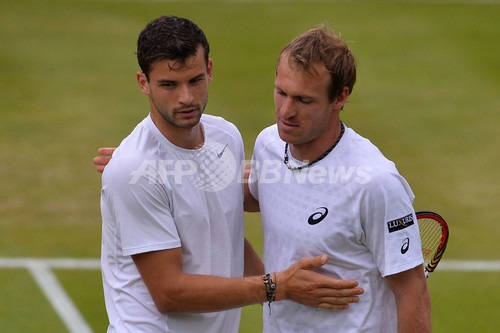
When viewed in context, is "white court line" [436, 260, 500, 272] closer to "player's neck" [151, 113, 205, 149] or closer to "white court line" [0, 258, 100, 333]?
"white court line" [0, 258, 100, 333]

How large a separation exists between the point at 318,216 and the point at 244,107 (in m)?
8.68

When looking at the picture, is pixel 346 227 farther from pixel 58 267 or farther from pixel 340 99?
pixel 58 267

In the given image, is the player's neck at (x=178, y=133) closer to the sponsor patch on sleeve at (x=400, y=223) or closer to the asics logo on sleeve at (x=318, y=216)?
the asics logo on sleeve at (x=318, y=216)

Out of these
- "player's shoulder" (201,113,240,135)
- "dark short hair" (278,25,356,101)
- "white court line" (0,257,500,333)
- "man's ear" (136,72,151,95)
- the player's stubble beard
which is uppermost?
"dark short hair" (278,25,356,101)

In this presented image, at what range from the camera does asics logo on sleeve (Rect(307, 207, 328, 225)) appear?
4.77 m

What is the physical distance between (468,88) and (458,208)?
13.1 ft

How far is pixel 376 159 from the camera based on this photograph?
468cm

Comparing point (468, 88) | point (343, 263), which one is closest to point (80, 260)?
point (343, 263)

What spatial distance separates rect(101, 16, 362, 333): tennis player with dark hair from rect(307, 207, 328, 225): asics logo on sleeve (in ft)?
0.64

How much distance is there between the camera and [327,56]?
4.70 metres

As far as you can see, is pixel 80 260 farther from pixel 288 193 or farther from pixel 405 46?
pixel 405 46

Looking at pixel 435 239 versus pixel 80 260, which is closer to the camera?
pixel 435 239

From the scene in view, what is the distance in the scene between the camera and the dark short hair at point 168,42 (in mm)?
4755

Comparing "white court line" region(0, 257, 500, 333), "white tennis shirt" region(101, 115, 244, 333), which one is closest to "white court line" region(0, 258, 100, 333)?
"white court line" region(0, 257, 500, 333)
